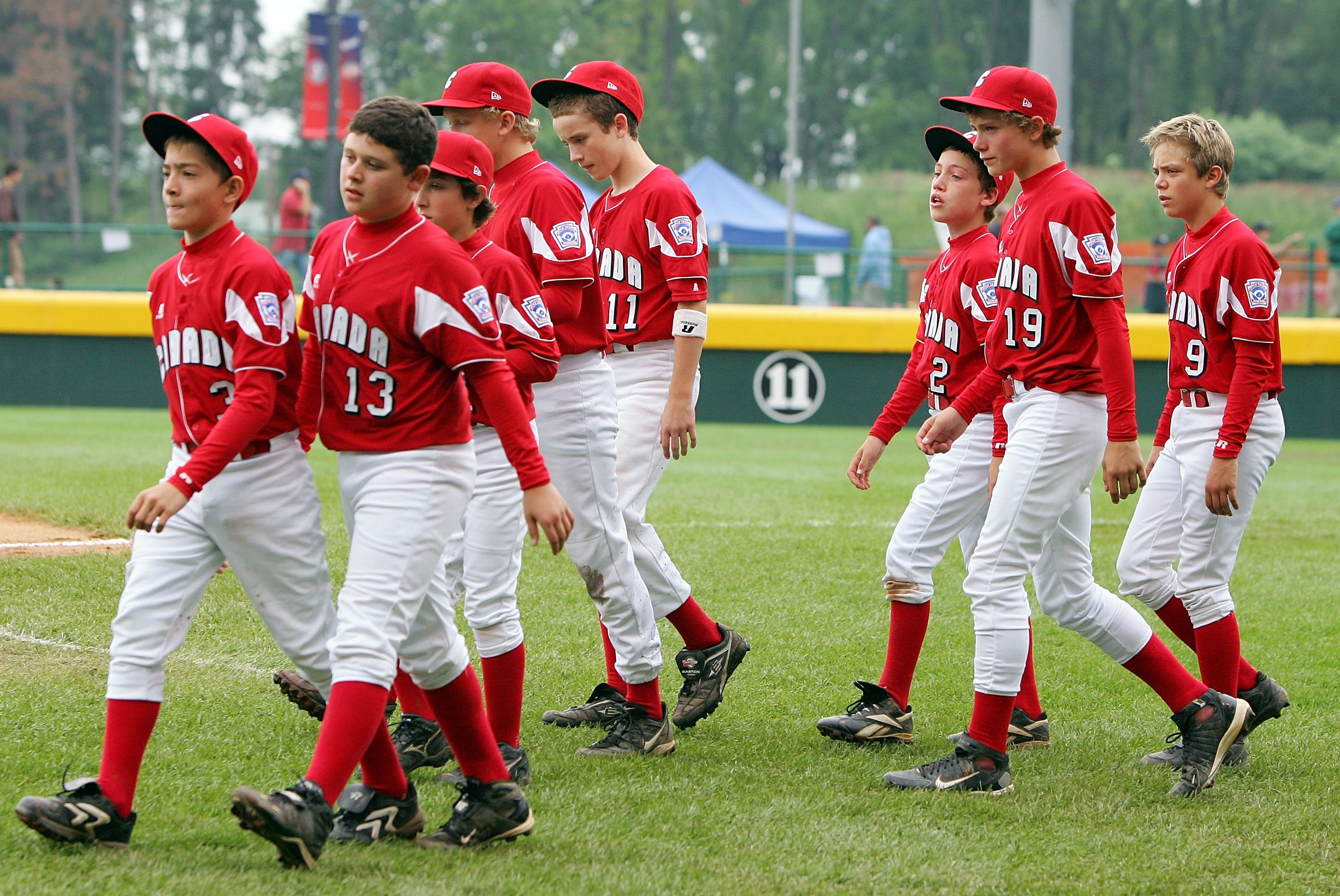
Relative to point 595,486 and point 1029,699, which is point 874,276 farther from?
point 595,486

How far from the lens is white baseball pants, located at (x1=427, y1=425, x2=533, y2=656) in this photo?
14.1 feet

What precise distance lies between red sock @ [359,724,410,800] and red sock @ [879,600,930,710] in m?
1.89

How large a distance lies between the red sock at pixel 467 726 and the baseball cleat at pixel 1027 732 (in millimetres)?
1755

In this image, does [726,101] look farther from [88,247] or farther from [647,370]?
[647,370]

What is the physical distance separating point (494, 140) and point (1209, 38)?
218 feet

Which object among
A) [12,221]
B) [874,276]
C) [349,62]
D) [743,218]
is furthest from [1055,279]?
[743,218]

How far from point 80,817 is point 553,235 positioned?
2071 millimetres

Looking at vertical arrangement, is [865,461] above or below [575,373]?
below

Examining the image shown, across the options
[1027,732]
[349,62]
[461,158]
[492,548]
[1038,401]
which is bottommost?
[1027,732]

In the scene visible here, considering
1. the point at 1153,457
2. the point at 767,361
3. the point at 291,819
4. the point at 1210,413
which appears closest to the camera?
the point at 291,819

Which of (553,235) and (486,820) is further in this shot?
(553,235)

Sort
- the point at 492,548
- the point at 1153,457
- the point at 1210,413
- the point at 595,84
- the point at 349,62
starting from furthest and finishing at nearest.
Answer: the point at 349,62
the point at 1153,457
the point at 595,84
the point at 1210,413
the point at 492,548

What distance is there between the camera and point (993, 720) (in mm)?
4297

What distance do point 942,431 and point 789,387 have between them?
11.4m
